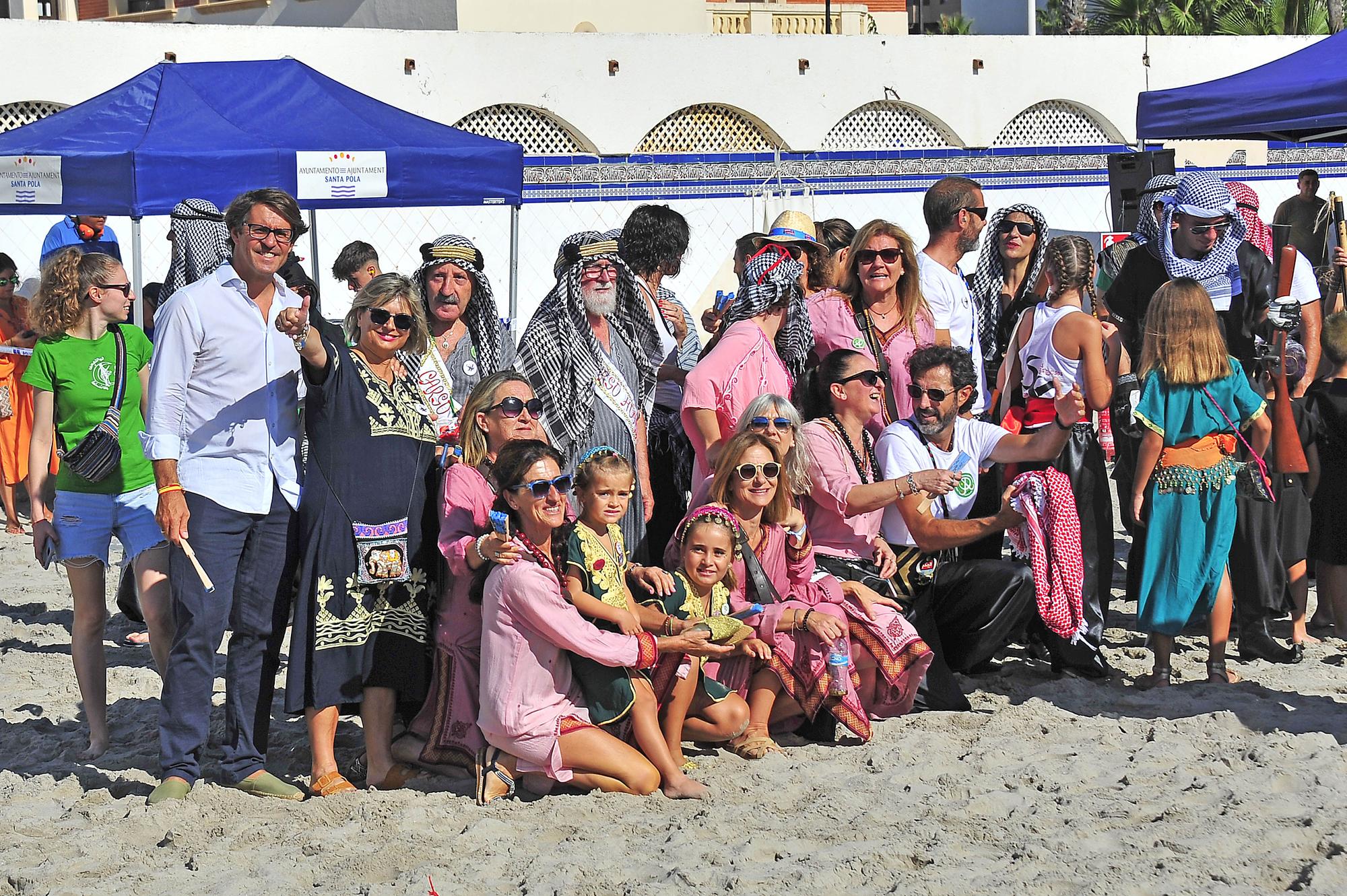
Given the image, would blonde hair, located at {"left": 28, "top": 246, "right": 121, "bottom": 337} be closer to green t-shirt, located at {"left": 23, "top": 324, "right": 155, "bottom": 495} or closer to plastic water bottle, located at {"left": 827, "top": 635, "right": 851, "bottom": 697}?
green t-shirt, located at {"left": 23, "top": 324, "right": 155, "bottom": 495}

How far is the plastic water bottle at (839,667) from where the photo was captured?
467 cm

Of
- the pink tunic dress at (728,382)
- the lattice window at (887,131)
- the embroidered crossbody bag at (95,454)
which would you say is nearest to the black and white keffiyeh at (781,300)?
the pink tunic dress at (728,382)

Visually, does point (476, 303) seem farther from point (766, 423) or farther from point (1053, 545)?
point (1053, 545)

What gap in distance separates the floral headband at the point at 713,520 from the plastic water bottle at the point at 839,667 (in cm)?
43

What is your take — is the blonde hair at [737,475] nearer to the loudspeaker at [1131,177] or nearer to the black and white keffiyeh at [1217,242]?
the black and white keffiyeh at [1217,242]

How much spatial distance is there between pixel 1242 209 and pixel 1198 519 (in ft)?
7.60

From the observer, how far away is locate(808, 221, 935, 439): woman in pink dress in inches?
216

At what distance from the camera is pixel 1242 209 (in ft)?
22.7

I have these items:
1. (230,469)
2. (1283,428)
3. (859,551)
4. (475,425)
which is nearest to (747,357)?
(859,551)

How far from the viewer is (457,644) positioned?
4.48 metres

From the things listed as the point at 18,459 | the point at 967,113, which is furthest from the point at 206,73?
the point at 967,113

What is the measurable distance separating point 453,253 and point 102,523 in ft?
5.04

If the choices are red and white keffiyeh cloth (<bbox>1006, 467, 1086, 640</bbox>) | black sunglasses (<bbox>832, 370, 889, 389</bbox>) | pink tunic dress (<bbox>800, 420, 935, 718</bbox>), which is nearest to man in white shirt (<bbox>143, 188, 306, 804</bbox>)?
pink tunic dress (<bbox>800, 420, 935, 718</bbox>)

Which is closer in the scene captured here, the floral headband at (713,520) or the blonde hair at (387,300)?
the blonde hair at (387,300)
